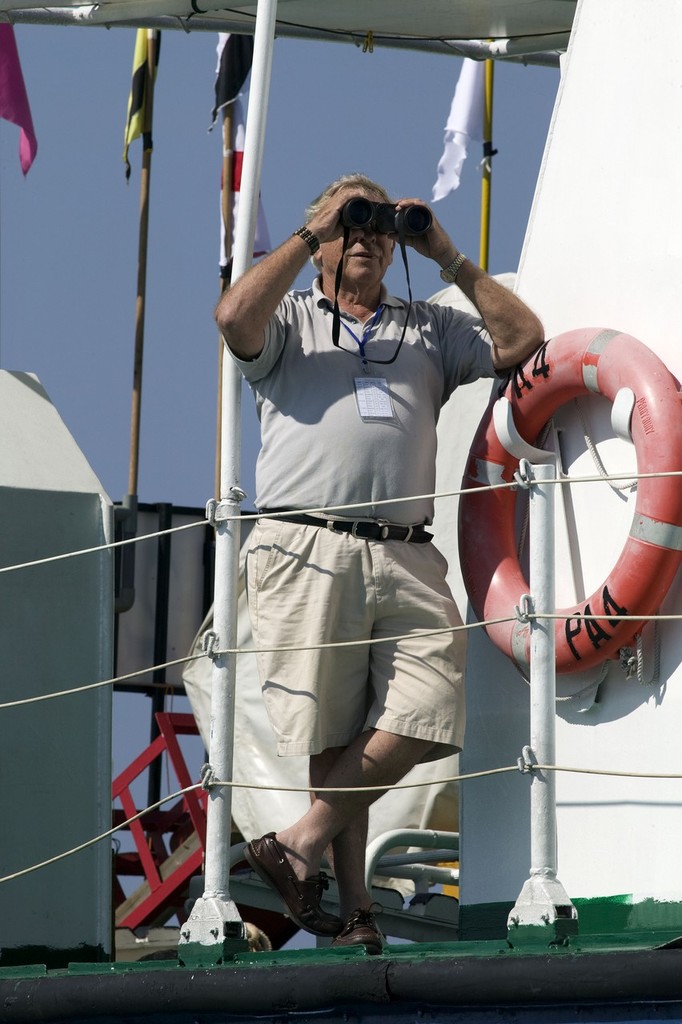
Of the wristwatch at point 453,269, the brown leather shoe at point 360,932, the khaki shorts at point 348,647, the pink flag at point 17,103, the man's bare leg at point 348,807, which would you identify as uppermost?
the pink flag at point 17,103

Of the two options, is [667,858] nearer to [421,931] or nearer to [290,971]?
[290,971]

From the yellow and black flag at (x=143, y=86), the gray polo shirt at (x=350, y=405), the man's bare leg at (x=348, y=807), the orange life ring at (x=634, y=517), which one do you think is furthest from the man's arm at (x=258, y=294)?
the yellow and black flag at (x=143, y=86)

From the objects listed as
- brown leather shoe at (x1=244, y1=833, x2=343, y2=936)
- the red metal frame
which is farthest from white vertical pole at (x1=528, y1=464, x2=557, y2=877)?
the red metal frame

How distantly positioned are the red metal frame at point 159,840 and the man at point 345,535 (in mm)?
4919

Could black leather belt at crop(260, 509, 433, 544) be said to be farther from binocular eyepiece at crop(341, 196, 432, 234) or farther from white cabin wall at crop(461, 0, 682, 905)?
binocular eyepiece at crop(341, 196, 432, 234)

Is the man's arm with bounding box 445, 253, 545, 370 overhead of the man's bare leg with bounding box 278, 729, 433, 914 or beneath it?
overhead

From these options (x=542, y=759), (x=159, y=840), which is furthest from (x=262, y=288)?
(x=159, y=840)

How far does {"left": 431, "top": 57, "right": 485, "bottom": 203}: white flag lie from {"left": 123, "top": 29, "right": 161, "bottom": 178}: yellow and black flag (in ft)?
7.38

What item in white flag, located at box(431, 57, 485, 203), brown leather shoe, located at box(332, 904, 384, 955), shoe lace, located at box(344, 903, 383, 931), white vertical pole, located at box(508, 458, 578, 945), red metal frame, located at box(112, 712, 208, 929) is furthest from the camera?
white flag, located at box(431, 57, 485, 203)

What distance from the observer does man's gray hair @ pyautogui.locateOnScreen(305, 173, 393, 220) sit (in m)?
4.39

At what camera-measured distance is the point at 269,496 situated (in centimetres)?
428

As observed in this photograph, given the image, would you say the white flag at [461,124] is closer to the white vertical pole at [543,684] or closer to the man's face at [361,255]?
the man's face at [361,255]

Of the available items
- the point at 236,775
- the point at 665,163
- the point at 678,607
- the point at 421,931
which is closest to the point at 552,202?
the point at 665,163

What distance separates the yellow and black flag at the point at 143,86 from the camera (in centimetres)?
1326
